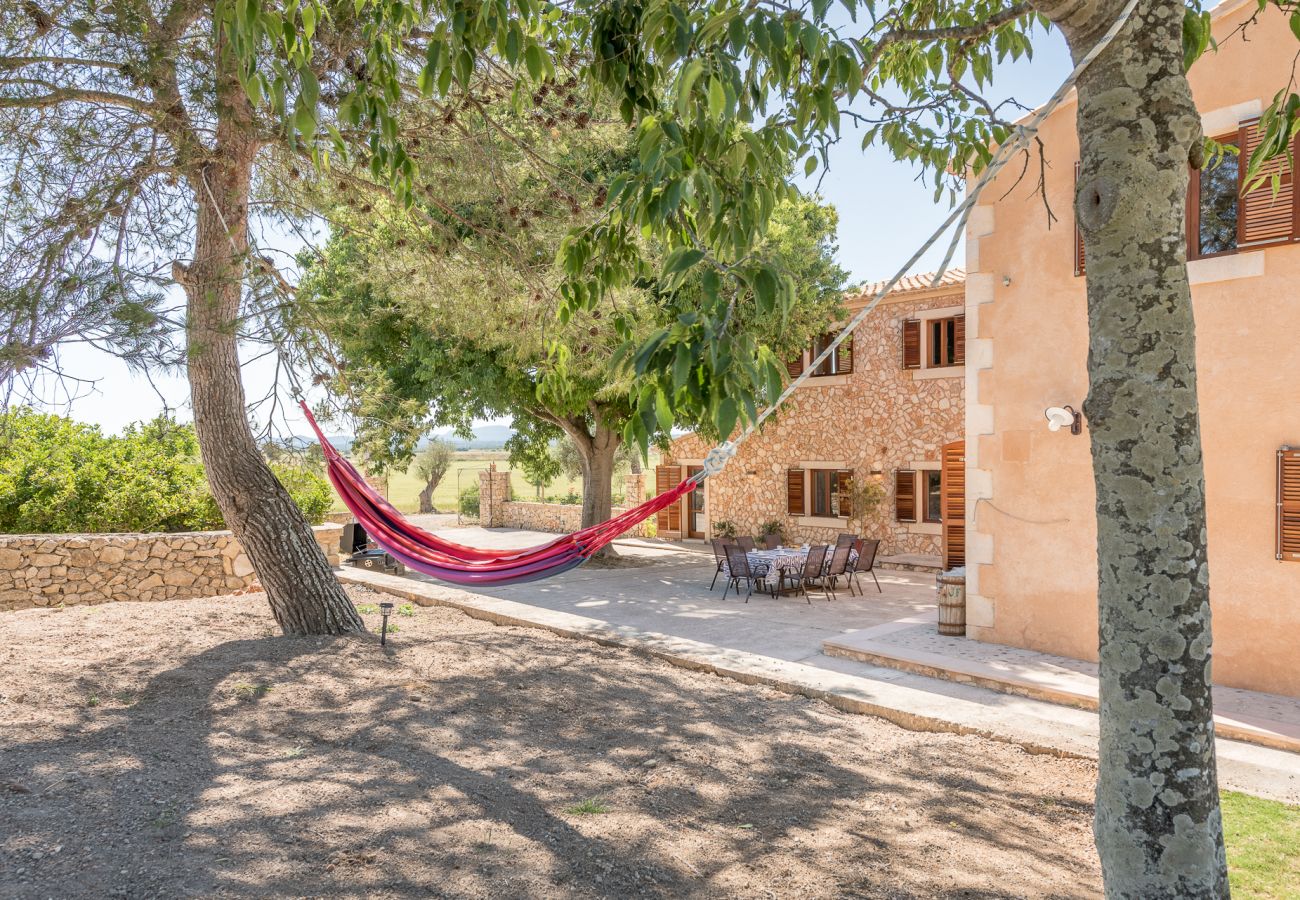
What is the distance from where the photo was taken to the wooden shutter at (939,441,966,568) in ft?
37.6

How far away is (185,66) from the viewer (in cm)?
414

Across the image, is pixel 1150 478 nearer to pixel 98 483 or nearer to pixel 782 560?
pixel 782 560

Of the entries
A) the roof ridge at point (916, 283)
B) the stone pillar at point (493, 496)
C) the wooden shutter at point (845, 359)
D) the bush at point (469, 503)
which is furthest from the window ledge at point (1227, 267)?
the bush at point (469, 503)

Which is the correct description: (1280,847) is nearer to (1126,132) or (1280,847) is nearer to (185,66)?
(1126,132)

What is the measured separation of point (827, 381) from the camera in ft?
44.9

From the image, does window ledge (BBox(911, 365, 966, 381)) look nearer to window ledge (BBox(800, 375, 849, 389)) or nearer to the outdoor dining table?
window ledge (BBox(800, 375, 849, 389))

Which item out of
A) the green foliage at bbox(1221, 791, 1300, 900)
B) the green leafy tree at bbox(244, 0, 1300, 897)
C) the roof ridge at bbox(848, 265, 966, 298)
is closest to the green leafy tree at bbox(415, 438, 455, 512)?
the roof ridge at bbox(848, 265, 966, 298)

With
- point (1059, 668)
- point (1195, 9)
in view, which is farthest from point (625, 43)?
point (1059, 668)

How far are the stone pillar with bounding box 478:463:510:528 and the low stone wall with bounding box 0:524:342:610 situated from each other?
11.3m

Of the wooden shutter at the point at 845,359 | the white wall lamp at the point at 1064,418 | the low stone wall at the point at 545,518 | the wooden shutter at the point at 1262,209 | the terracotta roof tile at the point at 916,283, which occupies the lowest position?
the low stone wall at the point at 545,518

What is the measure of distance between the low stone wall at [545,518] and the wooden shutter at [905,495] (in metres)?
5.47

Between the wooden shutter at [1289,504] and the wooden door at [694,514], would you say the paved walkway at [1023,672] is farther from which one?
the wooden door at [694,514]

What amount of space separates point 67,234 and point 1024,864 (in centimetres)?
512

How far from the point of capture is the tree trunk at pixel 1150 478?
160cm
